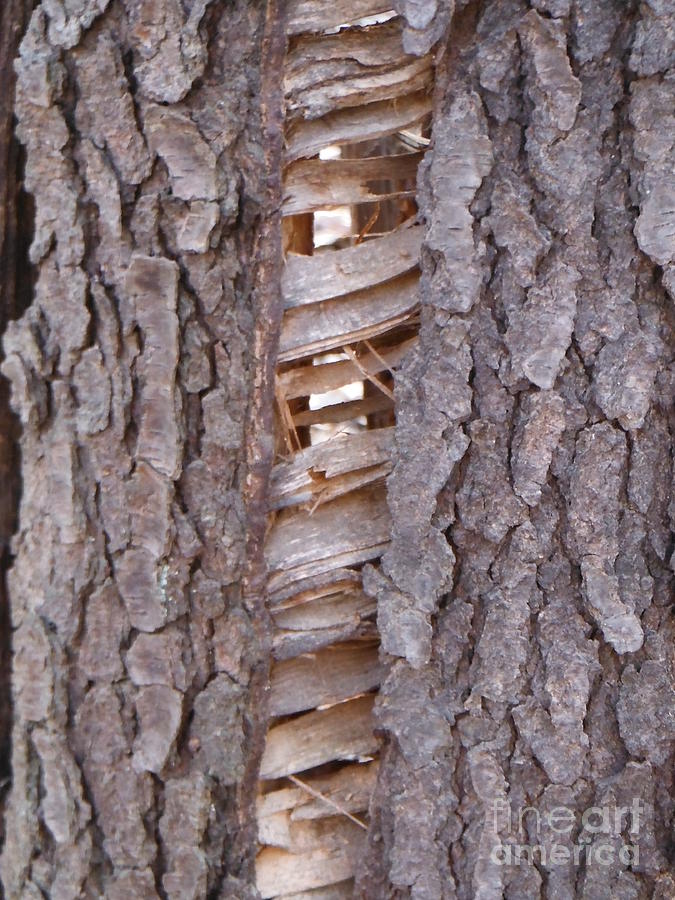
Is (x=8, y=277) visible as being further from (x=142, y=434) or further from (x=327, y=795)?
(x=327, y=795)

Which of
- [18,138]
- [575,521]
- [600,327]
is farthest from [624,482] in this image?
[18,138]

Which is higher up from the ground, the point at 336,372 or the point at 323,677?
the point at 336,372

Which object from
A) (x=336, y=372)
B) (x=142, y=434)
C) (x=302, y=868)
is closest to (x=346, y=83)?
(x=336, y=372)

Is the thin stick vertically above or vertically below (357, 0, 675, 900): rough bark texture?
below

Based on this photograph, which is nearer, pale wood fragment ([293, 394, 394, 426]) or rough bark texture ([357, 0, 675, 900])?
rough bark texture ([357, 0, 675, 900])

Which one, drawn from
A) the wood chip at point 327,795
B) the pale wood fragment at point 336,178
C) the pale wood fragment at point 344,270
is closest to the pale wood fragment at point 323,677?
the wood chip at point 327,795

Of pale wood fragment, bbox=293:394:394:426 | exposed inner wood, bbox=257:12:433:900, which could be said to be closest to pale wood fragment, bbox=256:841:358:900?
exposed inner wood, bbox=257:12:433:900

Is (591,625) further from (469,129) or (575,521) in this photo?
(469,129)

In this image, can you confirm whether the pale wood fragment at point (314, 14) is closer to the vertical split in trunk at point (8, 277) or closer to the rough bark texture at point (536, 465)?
the rough bark texture at point (536, 465)

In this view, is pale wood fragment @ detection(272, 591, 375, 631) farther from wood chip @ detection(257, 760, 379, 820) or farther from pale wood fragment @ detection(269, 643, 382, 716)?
wood chip @ detection(257, 760, 379, 820)
